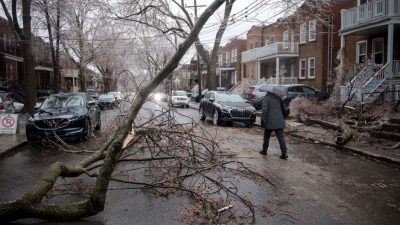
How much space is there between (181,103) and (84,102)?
72.3ft

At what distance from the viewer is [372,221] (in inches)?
211

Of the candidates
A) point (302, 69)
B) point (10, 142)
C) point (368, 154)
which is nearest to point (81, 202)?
point (368, 154)

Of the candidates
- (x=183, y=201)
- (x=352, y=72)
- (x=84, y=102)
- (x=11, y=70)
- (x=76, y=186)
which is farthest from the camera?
(x=11, y=70)

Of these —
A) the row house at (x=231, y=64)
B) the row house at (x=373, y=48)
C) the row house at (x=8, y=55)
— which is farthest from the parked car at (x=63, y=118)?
the row house at (x=231, y=64)

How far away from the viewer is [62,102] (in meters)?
14.1

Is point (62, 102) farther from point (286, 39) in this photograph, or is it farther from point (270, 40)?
point (270, 40)

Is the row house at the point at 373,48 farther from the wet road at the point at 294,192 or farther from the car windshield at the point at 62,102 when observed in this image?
the car windshield at the point at 62,102

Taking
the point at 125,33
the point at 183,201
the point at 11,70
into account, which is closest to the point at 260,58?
the point at 125,33

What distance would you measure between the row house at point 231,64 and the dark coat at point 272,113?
143 ft

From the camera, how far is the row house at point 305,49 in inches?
1174

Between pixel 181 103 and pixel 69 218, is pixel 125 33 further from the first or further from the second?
pixel 69 218

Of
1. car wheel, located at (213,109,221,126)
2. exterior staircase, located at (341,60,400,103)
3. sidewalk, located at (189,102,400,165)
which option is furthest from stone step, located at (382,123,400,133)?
car wheel, located at (213,109,221,126)

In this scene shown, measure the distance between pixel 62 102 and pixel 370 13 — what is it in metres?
17.3

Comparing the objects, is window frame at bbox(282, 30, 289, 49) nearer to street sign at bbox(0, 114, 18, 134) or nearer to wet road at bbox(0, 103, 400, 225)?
wet road at bbox(0, 103, 400, 225)
